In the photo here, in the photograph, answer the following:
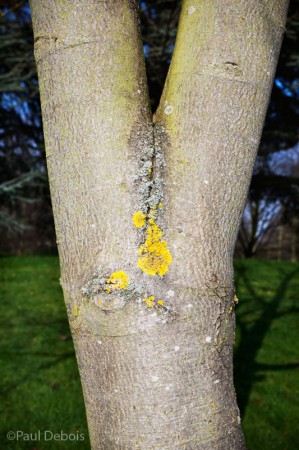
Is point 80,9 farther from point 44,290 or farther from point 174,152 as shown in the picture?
point 44,290

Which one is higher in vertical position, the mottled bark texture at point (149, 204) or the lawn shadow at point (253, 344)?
the mottled bark texture at point (149, 204)

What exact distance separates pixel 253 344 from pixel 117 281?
4372 millimetres

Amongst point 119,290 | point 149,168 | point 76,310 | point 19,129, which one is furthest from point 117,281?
point 19,129

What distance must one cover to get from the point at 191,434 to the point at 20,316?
4896mm

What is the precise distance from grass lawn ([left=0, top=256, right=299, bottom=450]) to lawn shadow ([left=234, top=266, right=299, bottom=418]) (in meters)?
0.01

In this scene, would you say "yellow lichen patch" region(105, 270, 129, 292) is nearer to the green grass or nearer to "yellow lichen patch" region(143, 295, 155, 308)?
"yellow lichen patch" region(143, 295, 155, 308)

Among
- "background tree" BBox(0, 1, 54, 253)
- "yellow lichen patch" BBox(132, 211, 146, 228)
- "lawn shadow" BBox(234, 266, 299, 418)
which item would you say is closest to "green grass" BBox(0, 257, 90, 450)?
"background tree" BBox(0, 1, 54, 253)

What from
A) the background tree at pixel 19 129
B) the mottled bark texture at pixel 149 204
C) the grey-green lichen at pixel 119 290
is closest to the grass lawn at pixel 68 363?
the background tree at pixel 19 129

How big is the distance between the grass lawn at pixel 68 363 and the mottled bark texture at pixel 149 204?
7.99ft

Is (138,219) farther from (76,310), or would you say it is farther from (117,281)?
(76,310)

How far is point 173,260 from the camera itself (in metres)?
1.04

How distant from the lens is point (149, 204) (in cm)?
106
